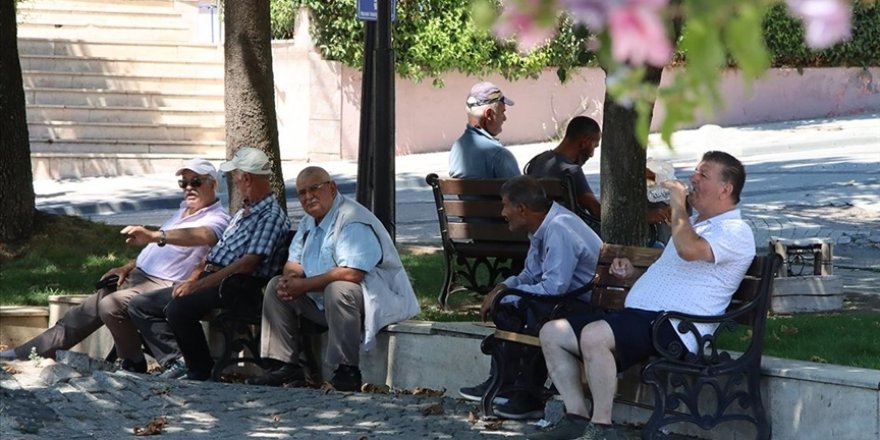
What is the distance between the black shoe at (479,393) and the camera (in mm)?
7090

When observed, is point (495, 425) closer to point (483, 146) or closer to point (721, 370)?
point (721, 370)

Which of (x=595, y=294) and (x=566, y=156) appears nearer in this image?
(x=595, y=294)

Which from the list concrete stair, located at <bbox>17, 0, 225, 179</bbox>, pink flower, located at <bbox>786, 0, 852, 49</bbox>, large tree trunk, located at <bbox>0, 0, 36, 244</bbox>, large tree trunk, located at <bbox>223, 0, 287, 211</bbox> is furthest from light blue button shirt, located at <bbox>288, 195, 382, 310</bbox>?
concrete stair, located at <bbox>17, 0, 225, 179</bbox>

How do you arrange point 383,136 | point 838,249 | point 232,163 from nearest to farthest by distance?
point 232,163, point 383,136, point 838,249

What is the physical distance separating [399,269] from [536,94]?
16.3 metres

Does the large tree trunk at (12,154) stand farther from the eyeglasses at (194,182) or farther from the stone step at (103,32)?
the stone step at (103,32)

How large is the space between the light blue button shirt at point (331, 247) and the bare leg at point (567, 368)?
1.74m

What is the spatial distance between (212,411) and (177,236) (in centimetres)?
149

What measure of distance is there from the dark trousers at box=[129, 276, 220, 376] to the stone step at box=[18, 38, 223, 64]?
48.7ft

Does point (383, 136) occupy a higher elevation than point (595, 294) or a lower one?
higher

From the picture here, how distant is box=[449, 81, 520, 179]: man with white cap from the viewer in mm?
9383

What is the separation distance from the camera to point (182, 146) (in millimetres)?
21906

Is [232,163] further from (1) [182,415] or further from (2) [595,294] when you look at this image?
(2) [595,294]

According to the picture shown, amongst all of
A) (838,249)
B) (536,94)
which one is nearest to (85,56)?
(536,94)
